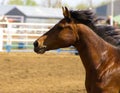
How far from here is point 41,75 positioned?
13156mm

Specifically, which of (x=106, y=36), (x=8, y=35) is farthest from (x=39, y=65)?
(x=106, y=36)

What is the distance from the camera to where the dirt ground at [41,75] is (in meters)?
11.0

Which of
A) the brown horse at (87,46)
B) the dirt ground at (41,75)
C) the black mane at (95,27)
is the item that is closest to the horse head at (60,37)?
the brown horse at (87,46)

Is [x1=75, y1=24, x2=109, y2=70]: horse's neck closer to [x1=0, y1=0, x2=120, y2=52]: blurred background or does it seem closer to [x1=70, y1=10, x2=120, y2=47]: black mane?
[x1=70, y1=10, x2=120, y2=47]: black mane

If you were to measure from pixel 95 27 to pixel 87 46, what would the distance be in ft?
1.11

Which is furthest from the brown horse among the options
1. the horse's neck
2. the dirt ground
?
the dirt ground

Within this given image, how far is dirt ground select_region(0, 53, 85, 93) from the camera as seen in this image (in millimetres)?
10992

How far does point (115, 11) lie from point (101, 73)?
224 feet

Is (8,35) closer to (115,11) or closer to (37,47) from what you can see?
A: (37,47)

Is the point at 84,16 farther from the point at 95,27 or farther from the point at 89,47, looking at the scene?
the point at 89,47

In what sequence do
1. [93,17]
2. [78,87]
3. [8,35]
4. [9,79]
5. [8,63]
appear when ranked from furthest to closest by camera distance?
[8,35] → [8,63] → [9,79] → [78,87] → [93,17]

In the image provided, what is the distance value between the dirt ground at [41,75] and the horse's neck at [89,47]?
468cm

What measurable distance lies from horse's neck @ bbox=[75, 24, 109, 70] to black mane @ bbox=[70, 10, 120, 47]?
114mm

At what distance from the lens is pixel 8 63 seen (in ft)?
48.7
